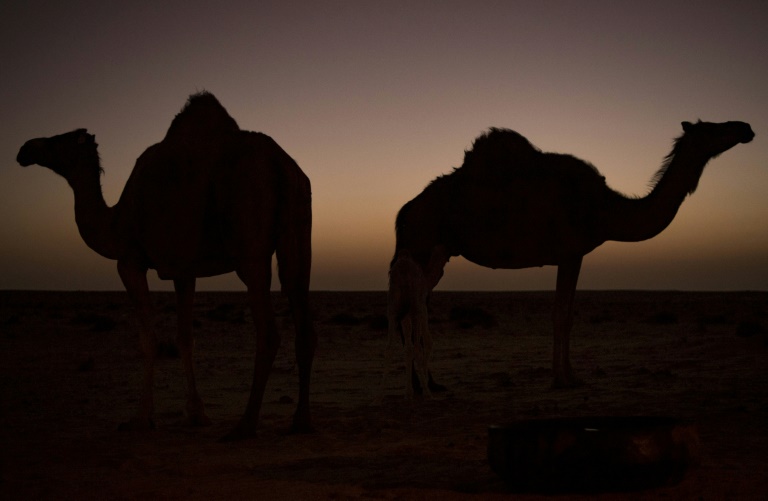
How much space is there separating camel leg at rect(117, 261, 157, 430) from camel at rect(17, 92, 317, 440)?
1cm

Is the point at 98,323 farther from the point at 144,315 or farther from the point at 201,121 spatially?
the point at 201,121

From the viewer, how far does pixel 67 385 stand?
13.0 m

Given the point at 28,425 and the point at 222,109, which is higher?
the point at 222,109

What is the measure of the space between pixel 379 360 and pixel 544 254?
6444 mm

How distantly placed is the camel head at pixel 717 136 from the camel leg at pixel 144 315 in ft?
25.2

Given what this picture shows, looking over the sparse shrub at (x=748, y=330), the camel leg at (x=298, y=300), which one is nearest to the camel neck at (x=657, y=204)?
the camel leg at (x=298, y=300)

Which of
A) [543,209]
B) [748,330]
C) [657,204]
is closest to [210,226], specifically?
[543,209]

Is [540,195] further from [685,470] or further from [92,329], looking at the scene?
[92,329]

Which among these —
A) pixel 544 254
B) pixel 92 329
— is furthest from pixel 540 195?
pixel 92 329

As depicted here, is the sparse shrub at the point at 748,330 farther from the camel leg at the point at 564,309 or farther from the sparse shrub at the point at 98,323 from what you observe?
the sparse shrub at the point at 98,323

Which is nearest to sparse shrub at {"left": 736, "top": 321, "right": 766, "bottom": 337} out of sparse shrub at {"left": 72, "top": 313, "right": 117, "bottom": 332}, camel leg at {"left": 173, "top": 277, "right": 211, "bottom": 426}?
camel leg at {"left": 173, "top": 277, "right": 211, "bottom": 426}

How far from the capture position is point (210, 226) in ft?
27.8

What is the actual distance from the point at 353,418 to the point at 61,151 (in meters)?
4.65

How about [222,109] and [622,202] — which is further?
[622,202]
